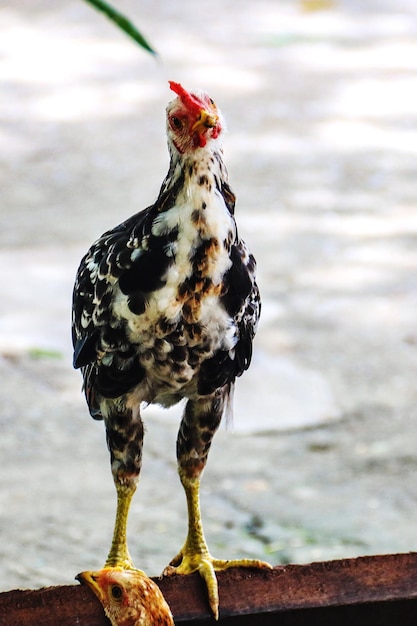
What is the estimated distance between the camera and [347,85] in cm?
608

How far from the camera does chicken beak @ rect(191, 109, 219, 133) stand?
1.32 m

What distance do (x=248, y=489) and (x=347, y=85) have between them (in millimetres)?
3439

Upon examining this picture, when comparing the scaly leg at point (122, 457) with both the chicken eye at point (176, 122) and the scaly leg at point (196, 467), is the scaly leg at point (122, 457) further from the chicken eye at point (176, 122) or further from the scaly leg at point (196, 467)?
the chicken eye at point (176, 122)

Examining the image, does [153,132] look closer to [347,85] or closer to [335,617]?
[347,85]

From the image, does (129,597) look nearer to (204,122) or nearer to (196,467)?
(196,467)

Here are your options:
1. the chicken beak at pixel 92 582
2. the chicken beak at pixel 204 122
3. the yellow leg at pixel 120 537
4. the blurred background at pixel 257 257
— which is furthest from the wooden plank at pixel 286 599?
the blurred background at pixel 257 257

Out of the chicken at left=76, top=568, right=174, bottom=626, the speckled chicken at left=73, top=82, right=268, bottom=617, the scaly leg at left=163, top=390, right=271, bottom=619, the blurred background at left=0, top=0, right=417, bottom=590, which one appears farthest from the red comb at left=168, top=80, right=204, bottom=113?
the blurred background at left=0, top=0, right=417, bottom=590

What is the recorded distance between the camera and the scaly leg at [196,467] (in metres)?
1.74

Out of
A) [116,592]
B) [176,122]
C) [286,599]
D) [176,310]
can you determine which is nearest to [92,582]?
[116,592]

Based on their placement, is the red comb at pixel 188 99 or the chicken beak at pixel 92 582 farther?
the chicken beak at pixel 92 582

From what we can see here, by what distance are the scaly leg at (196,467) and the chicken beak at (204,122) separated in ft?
1.71

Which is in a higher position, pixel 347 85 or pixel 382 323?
pixel 347 85

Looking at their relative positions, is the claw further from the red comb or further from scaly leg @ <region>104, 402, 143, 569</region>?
the red comb

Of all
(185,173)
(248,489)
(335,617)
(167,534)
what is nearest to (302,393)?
(248,489)
